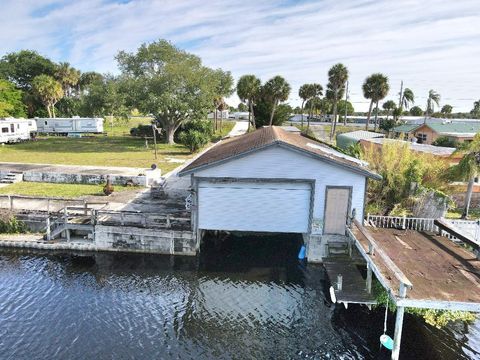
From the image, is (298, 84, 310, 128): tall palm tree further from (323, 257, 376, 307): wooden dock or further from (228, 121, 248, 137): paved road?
(323, 257, 376, 307): wooden dock

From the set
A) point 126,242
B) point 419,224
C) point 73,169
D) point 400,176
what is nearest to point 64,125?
point 73,169

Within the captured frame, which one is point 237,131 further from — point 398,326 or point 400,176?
point 398,326

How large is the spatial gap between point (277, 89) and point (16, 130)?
4091cm

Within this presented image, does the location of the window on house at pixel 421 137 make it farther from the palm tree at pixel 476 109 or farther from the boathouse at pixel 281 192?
the palm tree at pixel 476 109

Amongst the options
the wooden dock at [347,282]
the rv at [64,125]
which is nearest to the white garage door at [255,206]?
the wooden dock at [347,282]

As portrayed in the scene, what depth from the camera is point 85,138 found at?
59438 millimetres

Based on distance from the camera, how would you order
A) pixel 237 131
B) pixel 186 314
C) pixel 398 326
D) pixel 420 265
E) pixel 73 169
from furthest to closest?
pixel 237 131
pixel 73 169
pixel 186 314
pixel 420 265
pixel 398 326

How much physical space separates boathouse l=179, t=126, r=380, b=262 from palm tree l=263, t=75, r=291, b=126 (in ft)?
147

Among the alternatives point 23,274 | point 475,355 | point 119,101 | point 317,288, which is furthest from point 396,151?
point 119,101

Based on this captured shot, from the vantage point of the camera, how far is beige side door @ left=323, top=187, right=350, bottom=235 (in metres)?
18.2

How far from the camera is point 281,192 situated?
60.4 feet

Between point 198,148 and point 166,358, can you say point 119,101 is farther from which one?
point 166,358

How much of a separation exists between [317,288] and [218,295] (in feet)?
14.9

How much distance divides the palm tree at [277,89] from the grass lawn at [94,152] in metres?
20.5
